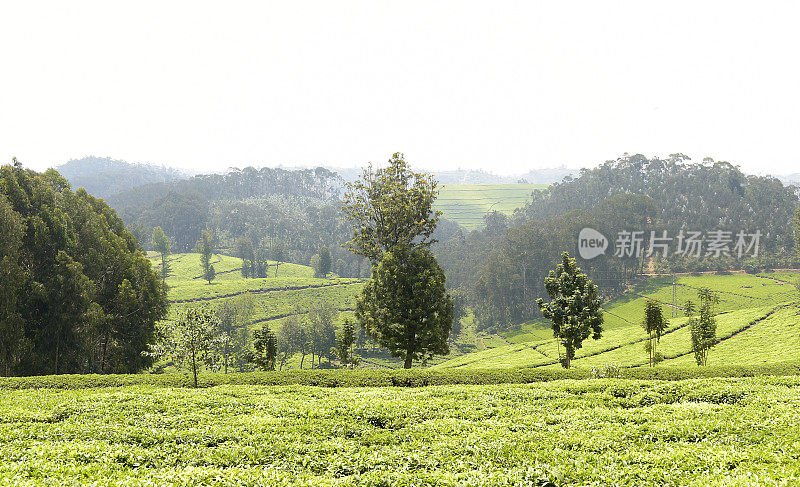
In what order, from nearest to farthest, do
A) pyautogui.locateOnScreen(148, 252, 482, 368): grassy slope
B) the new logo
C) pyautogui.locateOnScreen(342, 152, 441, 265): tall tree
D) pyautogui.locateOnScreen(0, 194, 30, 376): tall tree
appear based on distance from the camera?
pyautogui.locateOnScreen(0, 194, 30, 376): tall tree < pyautogui.locateOnScreen(342, 152, 441, 265): tall tree < pyautogui.locateOnScreen(148, 252, 482, 368): grassy slope < the new logo

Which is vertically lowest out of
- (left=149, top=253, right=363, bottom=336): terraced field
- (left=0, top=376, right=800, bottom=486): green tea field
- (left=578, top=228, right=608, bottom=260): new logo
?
(left=149, top=253, right=363, bottom=336): terraced field

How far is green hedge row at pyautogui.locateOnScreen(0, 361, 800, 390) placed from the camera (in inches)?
928

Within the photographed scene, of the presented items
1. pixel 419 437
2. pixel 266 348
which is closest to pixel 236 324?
pixel 266 348

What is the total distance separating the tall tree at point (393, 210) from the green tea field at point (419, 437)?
19.8 metres

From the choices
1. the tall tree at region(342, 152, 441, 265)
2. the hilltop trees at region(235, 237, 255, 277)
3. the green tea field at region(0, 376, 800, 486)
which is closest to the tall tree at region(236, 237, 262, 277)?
the hilltop trees at region(235, 237, 255, 277)

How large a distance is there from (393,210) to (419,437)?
981 inches

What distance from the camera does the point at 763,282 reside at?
335 ft

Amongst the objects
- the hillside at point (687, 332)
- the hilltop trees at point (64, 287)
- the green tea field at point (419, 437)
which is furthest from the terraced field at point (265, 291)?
the green tea field at point (419, 437)

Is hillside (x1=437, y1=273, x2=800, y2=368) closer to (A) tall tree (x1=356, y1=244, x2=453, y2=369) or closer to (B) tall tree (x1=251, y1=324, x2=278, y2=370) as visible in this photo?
(A) tall tree (x1=356, y1=244, x2=453, y2=369)

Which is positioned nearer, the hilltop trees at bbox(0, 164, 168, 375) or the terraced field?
the hilltop trees at bbox(0, 164, 168, 375)

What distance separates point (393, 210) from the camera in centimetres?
3672

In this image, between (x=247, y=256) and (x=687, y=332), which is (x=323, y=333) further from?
(x=247, y=256)

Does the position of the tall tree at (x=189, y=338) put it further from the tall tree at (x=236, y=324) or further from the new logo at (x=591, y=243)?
the new logo at (x=591, y=243)

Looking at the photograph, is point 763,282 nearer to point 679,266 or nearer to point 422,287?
point 679,266
